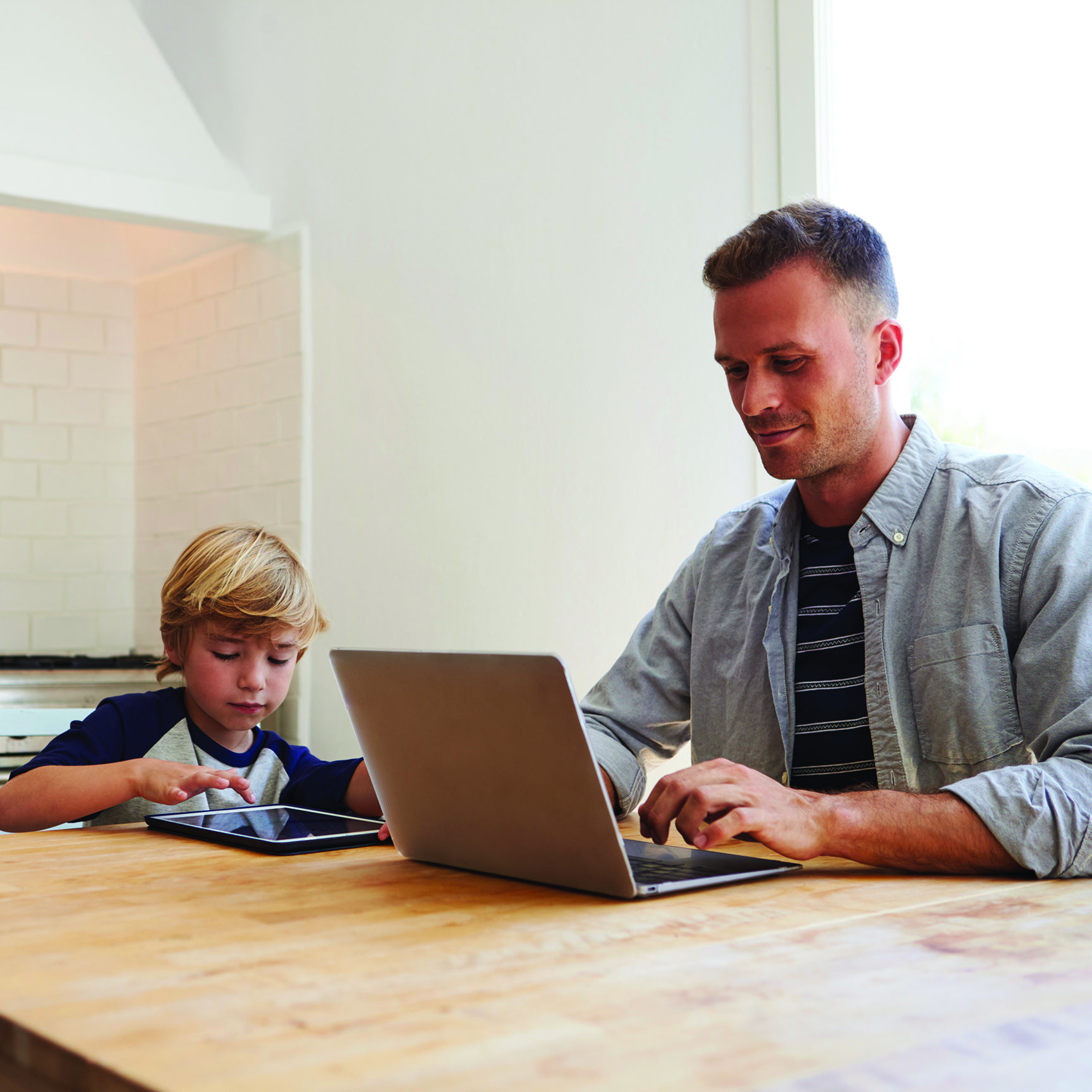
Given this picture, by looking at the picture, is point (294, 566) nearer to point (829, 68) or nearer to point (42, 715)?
point (42, 715)

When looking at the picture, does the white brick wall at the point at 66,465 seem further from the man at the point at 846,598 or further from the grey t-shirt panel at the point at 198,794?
the man at the point at 846,598

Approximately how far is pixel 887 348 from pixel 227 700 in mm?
1158

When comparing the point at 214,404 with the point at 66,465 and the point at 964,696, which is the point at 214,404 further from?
the point at 964,696

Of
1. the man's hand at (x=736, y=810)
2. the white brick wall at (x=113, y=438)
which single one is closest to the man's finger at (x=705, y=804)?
the man's hand at (x=736, y=810)

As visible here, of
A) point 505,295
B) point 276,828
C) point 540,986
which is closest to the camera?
point 540,986

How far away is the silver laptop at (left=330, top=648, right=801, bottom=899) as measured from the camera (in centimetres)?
108

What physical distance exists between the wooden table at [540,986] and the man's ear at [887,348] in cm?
82

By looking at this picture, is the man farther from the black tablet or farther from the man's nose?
the black tablet

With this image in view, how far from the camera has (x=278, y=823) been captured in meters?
1.59

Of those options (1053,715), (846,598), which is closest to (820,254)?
(846,598)

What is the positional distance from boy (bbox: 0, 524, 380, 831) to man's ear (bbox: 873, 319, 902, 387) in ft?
3.23

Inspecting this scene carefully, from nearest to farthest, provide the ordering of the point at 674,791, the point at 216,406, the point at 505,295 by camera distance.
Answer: the point at 674,791 < the point at 505,295 < the point at 216,406

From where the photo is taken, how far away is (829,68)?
258 cm

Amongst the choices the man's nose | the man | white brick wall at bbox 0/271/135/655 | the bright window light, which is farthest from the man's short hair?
white brick wall at bbox 0/271/135/655
